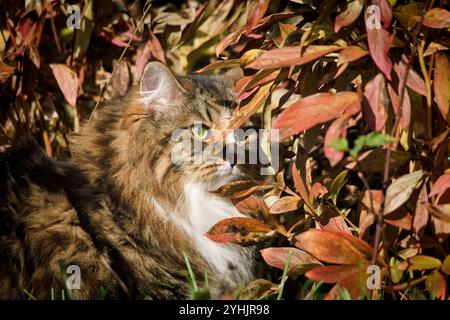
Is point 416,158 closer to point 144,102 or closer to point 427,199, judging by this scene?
point 427,199

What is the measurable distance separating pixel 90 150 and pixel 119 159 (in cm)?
15

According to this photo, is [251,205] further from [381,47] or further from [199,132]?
[381,47]

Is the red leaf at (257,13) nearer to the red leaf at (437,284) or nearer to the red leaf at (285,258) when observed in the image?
the red leaf at (285,258)

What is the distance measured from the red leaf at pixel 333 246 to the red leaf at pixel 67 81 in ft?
5.31

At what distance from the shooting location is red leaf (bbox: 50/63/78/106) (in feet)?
10.2

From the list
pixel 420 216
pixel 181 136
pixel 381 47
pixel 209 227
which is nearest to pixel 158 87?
pixel 181 136

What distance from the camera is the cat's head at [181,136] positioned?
2.68m

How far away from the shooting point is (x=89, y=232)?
251cm

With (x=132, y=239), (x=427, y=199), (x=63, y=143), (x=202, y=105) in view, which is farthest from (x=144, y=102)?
(x=427, y=199)

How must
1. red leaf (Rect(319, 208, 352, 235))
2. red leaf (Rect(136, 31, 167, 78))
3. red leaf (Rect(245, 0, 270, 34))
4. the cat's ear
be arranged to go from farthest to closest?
red leaf (Rect(136, 31, 167, 78)) < the cat's ear < red leaf (Rect(319, 208, 352, 235)) < red leaf (Rect(245, 0, 270, 34))

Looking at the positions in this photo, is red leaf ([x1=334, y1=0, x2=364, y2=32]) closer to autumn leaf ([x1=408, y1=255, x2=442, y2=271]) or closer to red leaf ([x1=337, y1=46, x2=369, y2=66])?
red leaf ([x1=337, y1=46, x2=369, y2=66])

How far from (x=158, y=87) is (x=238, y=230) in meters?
0.76

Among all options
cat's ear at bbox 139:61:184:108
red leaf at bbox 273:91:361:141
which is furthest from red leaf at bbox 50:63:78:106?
red leaf at bbox 273:91:361:141

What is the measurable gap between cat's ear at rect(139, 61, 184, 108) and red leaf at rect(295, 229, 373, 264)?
1057 millimetres
